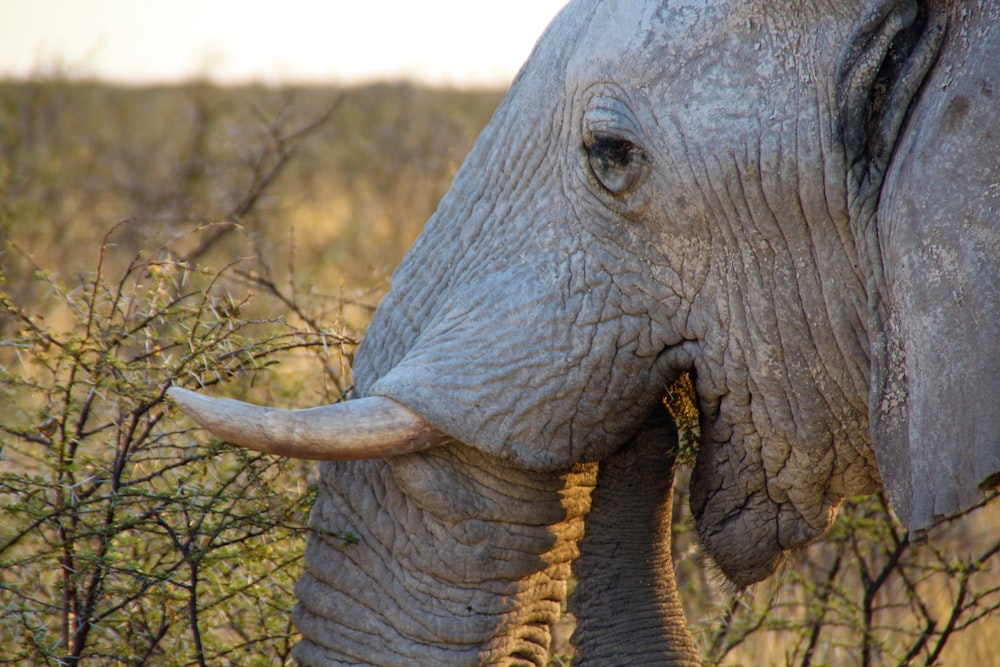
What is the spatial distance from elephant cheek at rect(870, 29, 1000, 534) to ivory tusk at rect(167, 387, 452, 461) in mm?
817

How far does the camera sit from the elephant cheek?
1757 mm

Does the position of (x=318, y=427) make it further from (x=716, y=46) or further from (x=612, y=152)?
(x=716, y=46)

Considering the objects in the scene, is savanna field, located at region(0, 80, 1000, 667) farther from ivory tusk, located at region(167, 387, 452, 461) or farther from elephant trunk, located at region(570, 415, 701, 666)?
ivory tusk, located at region(167, 387, 452, 461)

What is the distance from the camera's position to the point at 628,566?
7.80 ft

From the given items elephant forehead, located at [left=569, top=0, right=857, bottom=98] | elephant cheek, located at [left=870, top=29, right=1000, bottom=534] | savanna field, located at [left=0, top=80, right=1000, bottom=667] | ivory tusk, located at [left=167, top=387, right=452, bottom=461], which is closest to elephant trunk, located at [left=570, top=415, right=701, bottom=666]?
savanna field, located at [left=0, top=80, right=1000, bottom=667]

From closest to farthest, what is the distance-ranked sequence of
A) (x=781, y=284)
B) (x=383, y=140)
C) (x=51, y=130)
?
(x=781, y=284), (x=51, y=130), (x=383, y=140)

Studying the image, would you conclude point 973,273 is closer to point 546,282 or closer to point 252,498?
point 546,282

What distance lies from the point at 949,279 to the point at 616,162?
60 centimetres

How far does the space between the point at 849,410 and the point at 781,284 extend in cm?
27

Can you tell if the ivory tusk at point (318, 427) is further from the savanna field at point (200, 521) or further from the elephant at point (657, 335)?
the savanna field at point (200, 521)

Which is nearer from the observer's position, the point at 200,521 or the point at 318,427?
the point at 318,427

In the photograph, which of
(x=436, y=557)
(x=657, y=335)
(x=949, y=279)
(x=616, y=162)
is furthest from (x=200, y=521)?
(x=949, y=279)

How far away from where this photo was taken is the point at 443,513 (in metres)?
2.18

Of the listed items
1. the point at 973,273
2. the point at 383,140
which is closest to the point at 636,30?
the point at 973,273
